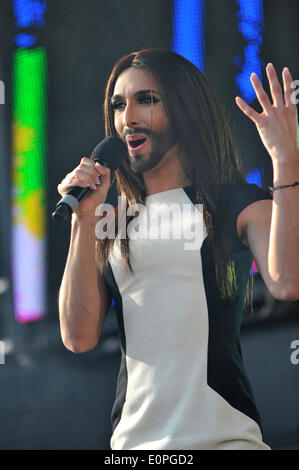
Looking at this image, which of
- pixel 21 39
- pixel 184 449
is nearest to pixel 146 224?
pixel 184 449

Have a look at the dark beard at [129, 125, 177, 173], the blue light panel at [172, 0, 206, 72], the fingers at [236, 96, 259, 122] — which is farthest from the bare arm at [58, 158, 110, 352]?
the blue light panel at [172, 0, 206, 72]

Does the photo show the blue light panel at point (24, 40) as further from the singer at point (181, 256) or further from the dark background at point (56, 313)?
the singer at point (181, 256)

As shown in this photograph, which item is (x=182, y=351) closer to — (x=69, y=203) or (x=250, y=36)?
(x=69, y=203)

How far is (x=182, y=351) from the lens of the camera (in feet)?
4.30

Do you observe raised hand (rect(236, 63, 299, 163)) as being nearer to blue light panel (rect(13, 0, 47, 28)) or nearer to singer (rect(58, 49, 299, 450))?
singer (rect(58, 49, 299, 450))

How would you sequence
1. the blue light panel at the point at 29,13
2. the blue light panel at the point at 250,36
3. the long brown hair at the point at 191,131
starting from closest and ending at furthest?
the long brown hair at the point at 191,131
the blue light panel at the point at 250,36
the blue light panel at the point at 29,13

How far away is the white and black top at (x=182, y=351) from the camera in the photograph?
50.1 inches

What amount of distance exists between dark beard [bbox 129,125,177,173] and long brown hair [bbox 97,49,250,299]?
3 centimetres

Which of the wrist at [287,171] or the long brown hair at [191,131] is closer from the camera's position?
the wrist at [287,171]

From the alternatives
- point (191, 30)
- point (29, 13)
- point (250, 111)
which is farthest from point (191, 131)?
point (29, 13)

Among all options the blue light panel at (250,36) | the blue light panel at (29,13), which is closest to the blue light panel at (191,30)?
the blue light panel at (250,36)

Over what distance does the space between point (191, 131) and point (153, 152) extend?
3.8 inches
